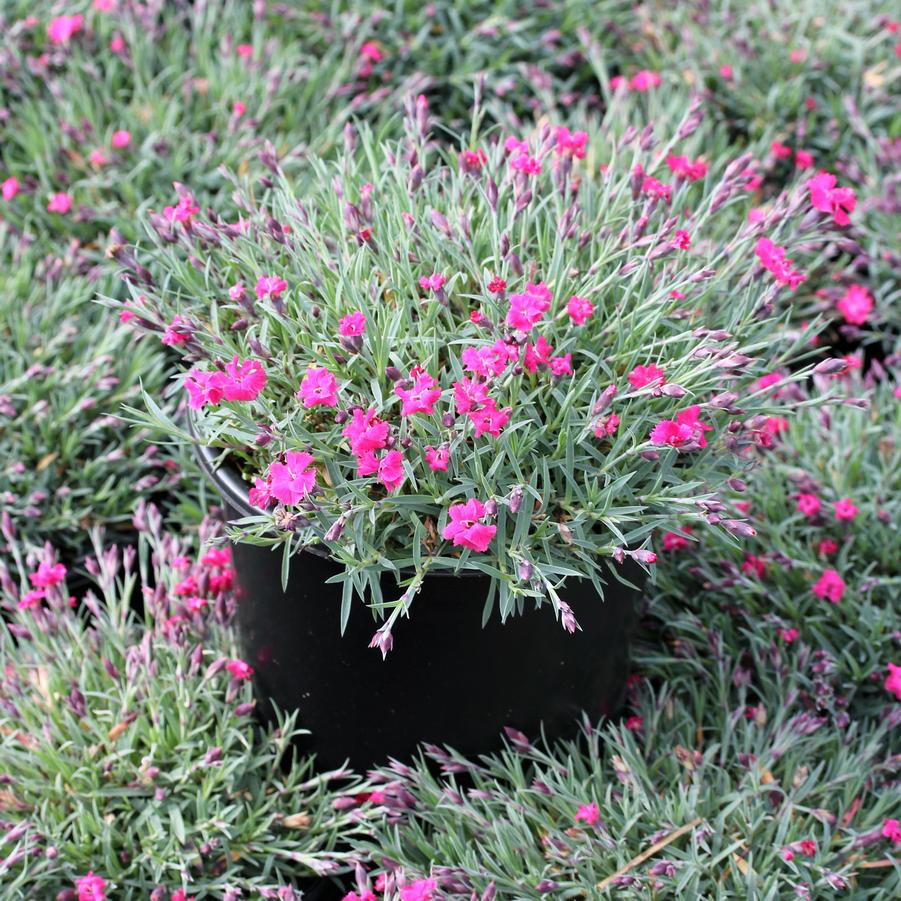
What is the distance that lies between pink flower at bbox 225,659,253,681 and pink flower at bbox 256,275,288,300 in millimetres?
661

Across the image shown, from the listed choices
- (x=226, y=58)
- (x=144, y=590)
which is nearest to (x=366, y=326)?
(x=144, y=590)

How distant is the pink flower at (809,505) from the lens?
2217 mm

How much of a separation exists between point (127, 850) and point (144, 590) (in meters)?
0.45

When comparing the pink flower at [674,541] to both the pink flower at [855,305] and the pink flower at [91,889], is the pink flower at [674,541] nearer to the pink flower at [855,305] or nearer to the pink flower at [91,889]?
the pink flower at [855,305]

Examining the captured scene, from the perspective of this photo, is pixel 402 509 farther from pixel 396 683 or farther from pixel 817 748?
pixel 817 748

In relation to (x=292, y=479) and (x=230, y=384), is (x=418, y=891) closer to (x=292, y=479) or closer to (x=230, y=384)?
(x=292, y=479)

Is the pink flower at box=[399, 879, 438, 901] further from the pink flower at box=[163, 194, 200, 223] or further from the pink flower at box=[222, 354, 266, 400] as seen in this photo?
the pink flower at box=[163, 194, 200, 223]

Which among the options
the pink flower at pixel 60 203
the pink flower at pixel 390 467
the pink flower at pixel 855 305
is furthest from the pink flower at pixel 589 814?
→ the pink flower at pixel 60 203

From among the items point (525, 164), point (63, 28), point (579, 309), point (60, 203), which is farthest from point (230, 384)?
point (63, 28)

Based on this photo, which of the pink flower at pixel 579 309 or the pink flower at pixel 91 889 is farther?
the pink flower at pixel 91 889

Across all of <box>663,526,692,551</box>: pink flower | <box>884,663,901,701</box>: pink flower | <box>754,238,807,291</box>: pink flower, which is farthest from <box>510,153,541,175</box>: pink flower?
<box>884,663,901,701</box>: pink flower

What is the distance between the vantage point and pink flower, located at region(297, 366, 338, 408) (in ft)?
4.85

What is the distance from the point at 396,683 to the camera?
180cm

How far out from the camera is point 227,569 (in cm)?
214
